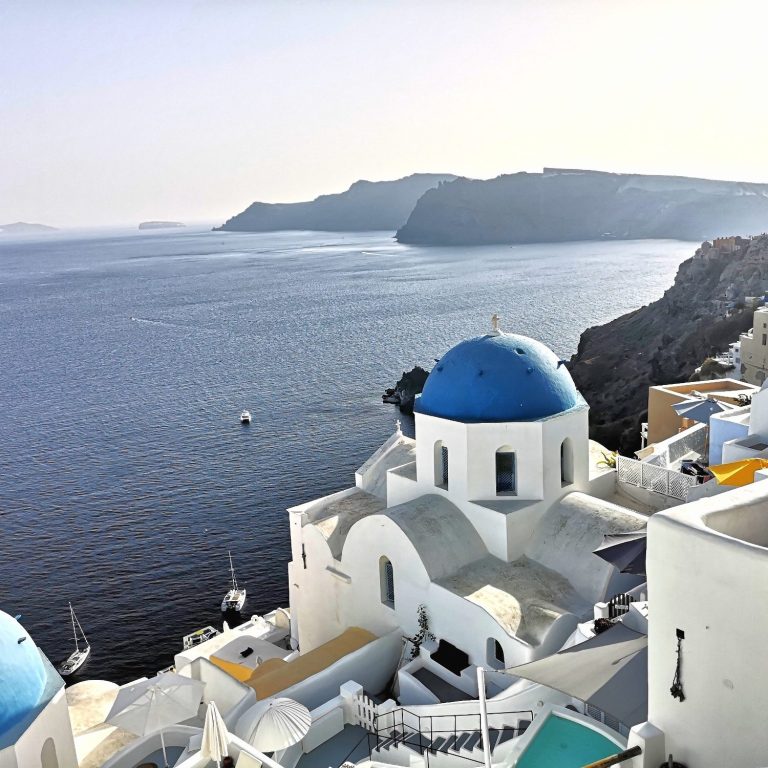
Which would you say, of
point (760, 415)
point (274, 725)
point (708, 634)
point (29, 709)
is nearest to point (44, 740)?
point (29, 709)

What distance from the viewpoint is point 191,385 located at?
6888 centimetres

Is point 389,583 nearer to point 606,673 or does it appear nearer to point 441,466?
point 441,466

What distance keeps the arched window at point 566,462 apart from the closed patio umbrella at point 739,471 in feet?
13.4

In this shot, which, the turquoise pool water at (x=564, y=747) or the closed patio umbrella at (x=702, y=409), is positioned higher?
the closed patio umbrella at (x=702, y=409)

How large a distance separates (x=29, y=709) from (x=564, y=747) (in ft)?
33.3

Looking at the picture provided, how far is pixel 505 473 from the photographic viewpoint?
19.5 m

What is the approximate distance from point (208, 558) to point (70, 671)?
29.1 feet

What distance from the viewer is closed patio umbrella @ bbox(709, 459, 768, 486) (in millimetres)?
15437

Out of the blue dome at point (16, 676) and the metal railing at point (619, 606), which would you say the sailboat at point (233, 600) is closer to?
Answer: the blue dome at point (16, 676)

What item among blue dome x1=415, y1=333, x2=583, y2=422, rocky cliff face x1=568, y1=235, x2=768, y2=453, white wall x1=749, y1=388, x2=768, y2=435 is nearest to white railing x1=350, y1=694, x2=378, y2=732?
blue dome x1=415, y1=333, x2=583, y2=422

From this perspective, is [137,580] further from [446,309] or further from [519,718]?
[446,309]

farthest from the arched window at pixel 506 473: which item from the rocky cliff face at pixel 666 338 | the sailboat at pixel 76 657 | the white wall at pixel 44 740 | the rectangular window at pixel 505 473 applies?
the rocky cliff face at pixel 666 338

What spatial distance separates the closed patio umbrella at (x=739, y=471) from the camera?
50.6ft

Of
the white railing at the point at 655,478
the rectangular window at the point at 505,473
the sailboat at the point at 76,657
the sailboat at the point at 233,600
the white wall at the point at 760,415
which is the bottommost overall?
the sailboat at the point at 76,657
